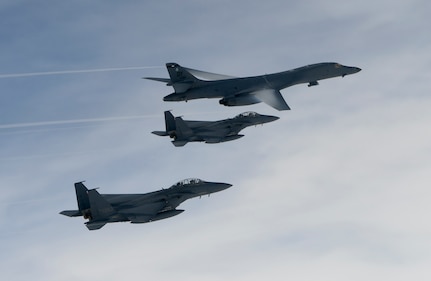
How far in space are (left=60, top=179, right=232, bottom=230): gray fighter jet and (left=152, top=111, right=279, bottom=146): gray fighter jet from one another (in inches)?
440

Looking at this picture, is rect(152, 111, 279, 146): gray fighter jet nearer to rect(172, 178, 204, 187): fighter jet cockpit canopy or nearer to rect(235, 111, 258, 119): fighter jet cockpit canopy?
rect(235, 111, 258, 119): fighter jet cockpit canopy

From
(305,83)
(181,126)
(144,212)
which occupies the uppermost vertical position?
(305,83)

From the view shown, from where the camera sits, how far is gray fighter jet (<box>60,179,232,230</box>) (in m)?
91.5

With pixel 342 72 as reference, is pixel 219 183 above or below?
below

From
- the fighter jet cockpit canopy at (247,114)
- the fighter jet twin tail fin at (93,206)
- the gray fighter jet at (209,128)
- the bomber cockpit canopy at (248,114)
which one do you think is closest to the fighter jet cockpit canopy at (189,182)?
the gray fighter jet at (209,128)

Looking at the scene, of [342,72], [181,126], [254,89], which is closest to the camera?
[181,126]

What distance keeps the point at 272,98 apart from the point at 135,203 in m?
31.7

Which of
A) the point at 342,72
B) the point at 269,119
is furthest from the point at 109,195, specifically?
the point at 342,72

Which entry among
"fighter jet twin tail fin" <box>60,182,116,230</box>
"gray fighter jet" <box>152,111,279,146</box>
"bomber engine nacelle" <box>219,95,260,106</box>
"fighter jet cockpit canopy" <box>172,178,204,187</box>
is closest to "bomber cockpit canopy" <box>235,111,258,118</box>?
"gray fighter jet" <box>152,111,279,146</box>

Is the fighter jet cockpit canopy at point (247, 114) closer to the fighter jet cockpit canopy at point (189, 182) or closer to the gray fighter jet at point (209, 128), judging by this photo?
the gray fighter jet at point (209, 128)

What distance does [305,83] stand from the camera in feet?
412

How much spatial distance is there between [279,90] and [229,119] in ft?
42.7

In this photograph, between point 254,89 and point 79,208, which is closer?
point 79,208

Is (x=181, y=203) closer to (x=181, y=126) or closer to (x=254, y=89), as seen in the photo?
(x=181, y=126)
